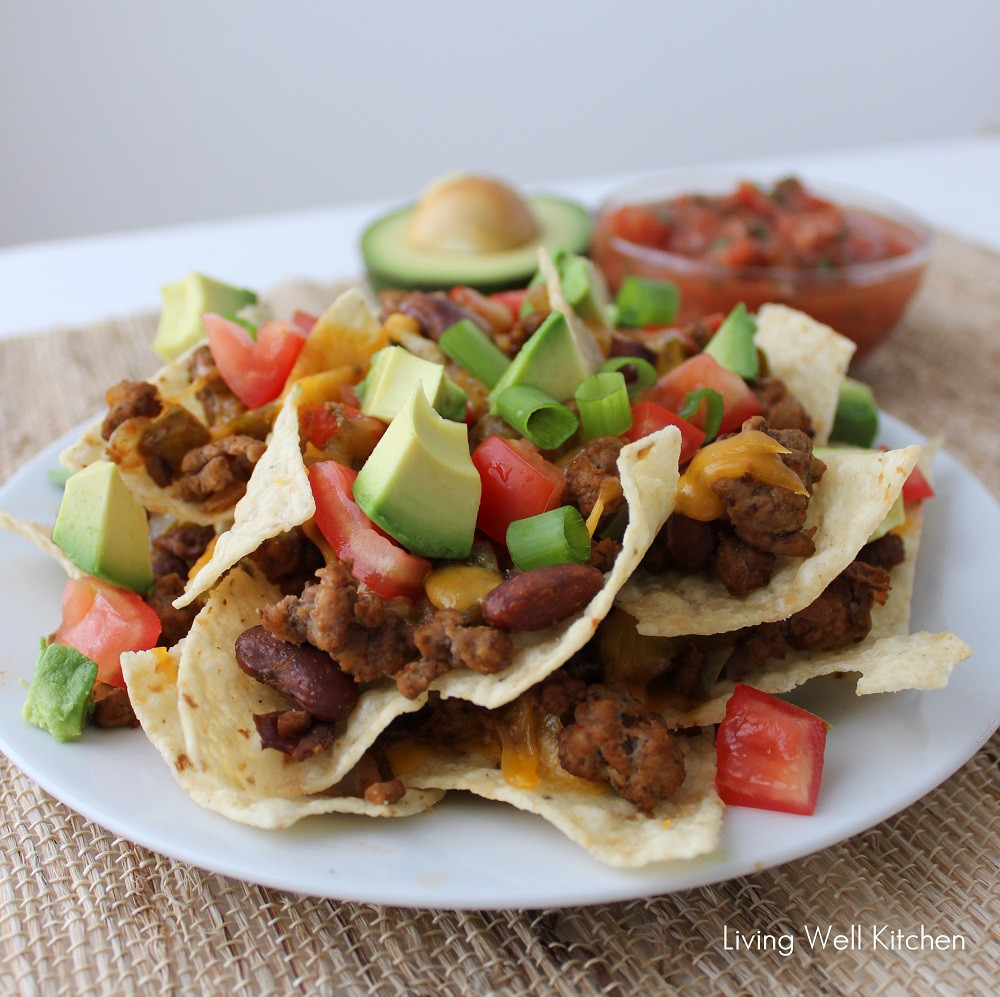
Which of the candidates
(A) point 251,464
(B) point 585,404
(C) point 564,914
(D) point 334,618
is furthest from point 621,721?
(A) point 251,464

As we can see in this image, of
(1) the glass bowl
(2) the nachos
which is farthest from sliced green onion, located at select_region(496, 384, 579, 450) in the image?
(1) the glass bowl

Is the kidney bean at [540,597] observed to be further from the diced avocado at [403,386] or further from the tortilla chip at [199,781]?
the diced avocado at [403,386]

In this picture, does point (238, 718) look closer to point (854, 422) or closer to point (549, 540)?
point (549, 540)

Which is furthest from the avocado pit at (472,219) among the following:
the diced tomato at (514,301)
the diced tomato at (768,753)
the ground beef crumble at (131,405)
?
the diced tomato at (768,753)

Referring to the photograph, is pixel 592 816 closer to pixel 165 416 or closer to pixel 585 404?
pixel 585 404

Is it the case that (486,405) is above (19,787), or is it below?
above

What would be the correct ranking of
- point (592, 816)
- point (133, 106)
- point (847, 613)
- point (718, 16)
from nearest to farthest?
point (592, 816)
point (847, 613)
point (133, 106)
point (718, 16)

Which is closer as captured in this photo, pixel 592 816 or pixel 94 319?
pixel 592 816
